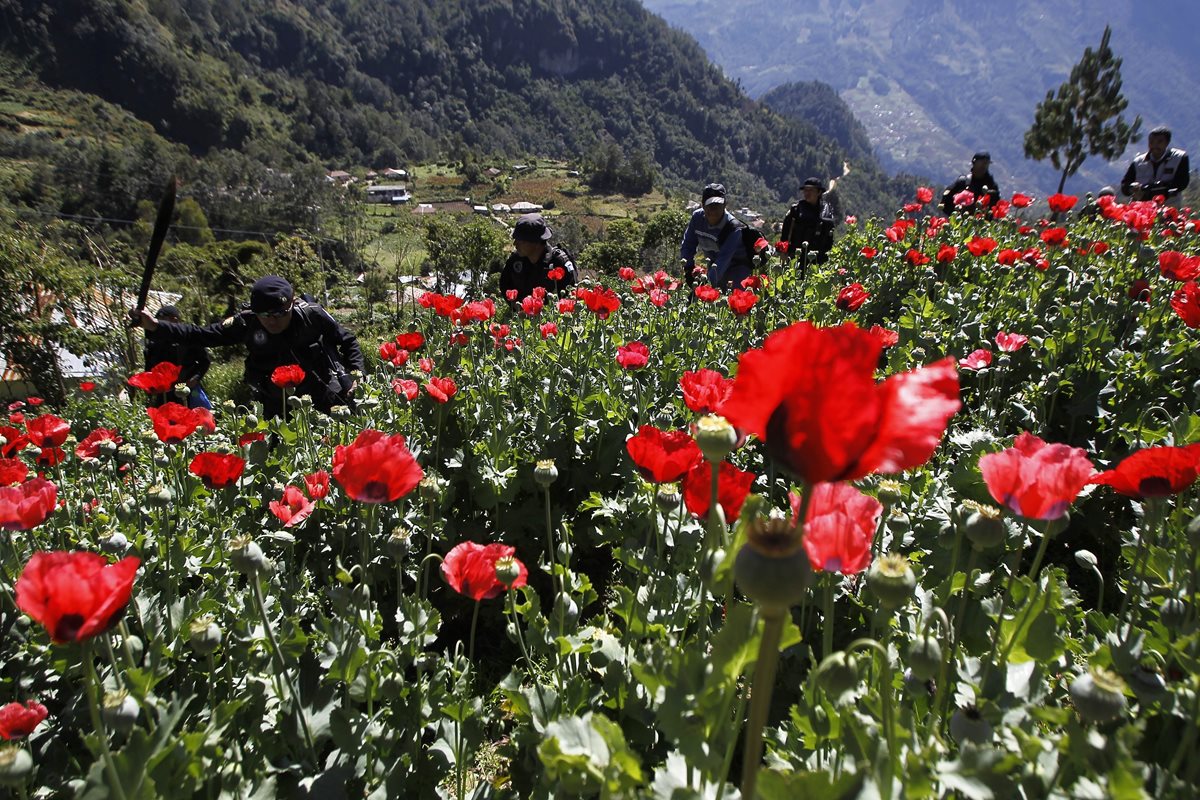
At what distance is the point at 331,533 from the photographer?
278 cm

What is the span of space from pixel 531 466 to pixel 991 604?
2153 millimetres

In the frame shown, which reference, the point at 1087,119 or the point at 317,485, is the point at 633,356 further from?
the point at 1087,119

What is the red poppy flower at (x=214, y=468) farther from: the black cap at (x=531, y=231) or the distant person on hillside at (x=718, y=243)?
the distant person on hillside at (x=718, y=243)

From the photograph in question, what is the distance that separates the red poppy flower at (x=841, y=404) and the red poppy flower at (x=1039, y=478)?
661 mm

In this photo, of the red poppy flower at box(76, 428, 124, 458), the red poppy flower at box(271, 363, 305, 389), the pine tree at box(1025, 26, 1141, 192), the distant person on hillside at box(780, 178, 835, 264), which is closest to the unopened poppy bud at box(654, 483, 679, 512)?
the red poppy flower at box(271, 363, 305, 389)

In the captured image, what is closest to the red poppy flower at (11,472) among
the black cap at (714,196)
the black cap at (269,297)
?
the black cap at (269,297)

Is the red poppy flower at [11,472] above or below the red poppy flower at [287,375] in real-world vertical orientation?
below

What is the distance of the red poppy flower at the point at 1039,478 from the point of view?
117cm

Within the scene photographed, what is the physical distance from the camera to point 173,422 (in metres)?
2.65

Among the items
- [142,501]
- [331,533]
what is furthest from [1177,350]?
[142,501]

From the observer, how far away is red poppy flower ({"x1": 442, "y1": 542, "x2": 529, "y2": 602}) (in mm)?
1723

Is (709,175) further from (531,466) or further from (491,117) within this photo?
(531,466)

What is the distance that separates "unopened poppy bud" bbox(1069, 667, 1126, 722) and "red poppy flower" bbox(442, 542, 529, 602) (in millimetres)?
1195

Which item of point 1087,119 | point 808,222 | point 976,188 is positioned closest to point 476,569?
point 808,222
